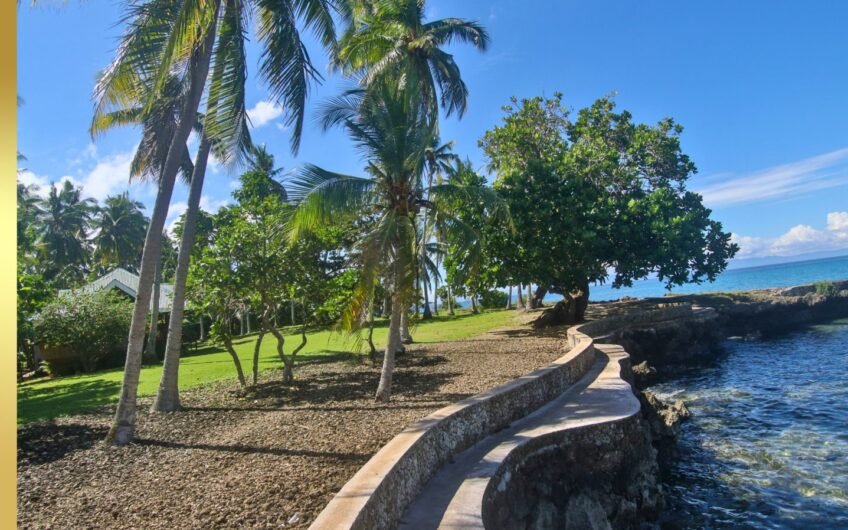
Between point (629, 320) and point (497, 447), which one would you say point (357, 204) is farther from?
point (629, 320)

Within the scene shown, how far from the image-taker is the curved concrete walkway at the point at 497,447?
5.26 metres

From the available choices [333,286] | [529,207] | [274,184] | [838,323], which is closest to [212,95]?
[333,286]

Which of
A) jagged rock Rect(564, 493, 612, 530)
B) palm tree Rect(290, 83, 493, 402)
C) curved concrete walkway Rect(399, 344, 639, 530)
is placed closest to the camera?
curved concrete walkway Rect(399, 344, 639, 530)

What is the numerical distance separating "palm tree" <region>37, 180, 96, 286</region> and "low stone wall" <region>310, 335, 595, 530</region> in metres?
43.6

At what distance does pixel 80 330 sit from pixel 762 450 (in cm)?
2430

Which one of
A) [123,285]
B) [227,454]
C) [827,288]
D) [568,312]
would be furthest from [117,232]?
[827,288]

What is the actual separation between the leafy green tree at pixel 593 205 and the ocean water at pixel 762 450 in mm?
5811

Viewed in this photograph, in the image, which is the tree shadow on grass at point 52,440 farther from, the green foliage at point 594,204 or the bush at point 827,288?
the bush at point 827,288

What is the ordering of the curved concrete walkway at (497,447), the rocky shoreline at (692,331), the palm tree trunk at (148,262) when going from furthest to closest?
1. the rocky shoreline at (692,331)
2. the palm tree trunk at (148,262)
3. the curved concrete walkway at (497,447)

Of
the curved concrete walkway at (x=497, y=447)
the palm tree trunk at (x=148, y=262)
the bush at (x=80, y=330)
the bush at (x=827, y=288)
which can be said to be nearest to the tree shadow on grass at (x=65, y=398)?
the palm tree trunk at (x=148, y=262)

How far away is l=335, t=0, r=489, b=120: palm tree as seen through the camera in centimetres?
1625

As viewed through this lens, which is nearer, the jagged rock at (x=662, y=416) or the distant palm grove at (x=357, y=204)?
the distant palm grove at (x=357, y=204)

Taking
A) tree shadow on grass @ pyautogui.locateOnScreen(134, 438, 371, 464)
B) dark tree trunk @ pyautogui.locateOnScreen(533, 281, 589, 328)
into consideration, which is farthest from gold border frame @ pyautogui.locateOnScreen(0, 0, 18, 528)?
dark tree trunk @ pyautogui.locateOnScreen(533, 281, 589, 328)

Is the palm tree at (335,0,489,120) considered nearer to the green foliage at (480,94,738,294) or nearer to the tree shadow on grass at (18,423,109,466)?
the green foliage at (480,94,738,294)
